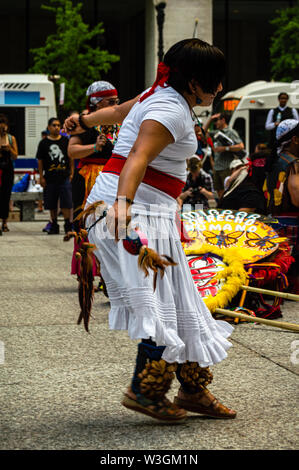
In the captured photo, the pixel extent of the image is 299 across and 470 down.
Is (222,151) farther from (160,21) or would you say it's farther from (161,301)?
(161,301)

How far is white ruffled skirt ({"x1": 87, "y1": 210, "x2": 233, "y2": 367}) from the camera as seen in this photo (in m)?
3.68

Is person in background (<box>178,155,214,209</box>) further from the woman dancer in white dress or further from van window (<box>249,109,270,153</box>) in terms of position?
the woman dancer in white dress

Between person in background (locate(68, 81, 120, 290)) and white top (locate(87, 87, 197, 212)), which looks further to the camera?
person in background (locate(68, 81, 120, 290))

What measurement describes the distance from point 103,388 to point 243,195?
4.13 meters

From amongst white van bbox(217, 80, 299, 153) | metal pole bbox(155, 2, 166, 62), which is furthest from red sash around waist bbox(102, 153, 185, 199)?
metal pole bbox(155, 2, 166, 62)

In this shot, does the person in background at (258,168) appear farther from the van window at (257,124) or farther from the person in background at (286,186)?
the van window at (257,124)

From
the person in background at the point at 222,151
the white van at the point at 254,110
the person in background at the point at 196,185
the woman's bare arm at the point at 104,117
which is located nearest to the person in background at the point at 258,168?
the woman's bare arm at the point at 104,117

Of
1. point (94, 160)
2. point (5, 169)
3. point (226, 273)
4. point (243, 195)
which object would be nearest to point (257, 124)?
point (5, 169)

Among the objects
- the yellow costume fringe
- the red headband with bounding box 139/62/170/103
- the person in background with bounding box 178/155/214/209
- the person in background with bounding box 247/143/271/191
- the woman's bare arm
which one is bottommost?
the person in background with bounding box 178/155/214/209

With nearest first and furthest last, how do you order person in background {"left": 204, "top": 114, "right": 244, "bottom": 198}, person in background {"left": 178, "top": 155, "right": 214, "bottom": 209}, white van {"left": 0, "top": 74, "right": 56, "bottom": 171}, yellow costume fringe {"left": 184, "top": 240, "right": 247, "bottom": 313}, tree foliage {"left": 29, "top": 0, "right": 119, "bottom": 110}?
yellow costume fringe {"left": 184, "top": 240, "right": 247, "bottom": 313}
person in background {"left": 178, "top": 155, "right": 214, "bottom": 209}
person in background {"left": 204, "top": 114, "right": 244, "bottom": 198}
white van {"left": 0, "top": 74, "right": 56, "bottom": 171}
tree foliage {"left": 29, "top": 0, "right": 119, "bottom": 110}

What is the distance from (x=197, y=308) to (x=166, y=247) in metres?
0.31

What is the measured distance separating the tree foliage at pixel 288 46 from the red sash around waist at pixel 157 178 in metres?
29.4
